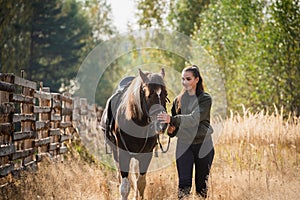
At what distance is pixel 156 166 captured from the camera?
9.60m

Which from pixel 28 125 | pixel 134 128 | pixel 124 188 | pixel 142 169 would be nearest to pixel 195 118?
pixel 134 128

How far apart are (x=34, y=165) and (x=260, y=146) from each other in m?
4.68

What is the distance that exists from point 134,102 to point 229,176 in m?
2.42

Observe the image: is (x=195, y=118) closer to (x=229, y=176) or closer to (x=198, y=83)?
(x=198, y=83)

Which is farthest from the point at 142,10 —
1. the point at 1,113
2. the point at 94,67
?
the point at 1,113

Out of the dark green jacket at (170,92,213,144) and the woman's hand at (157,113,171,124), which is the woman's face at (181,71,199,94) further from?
the woman's hand at (157,113,171,124)

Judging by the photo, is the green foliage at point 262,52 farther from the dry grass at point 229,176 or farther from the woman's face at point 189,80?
the woman's face at point 189,80

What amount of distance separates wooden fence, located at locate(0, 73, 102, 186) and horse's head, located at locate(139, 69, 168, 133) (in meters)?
2.21

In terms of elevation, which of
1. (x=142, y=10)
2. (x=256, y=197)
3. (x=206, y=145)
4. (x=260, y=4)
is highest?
(x=142, y=10)

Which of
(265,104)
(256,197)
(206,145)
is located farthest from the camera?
(265,104)

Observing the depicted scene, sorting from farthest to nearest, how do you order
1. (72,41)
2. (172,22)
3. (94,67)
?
(94,67)
(72,41)
(172,22)

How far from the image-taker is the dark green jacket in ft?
18.9

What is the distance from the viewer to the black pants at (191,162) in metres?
5.85

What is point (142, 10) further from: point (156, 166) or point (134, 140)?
point (134, 140)
